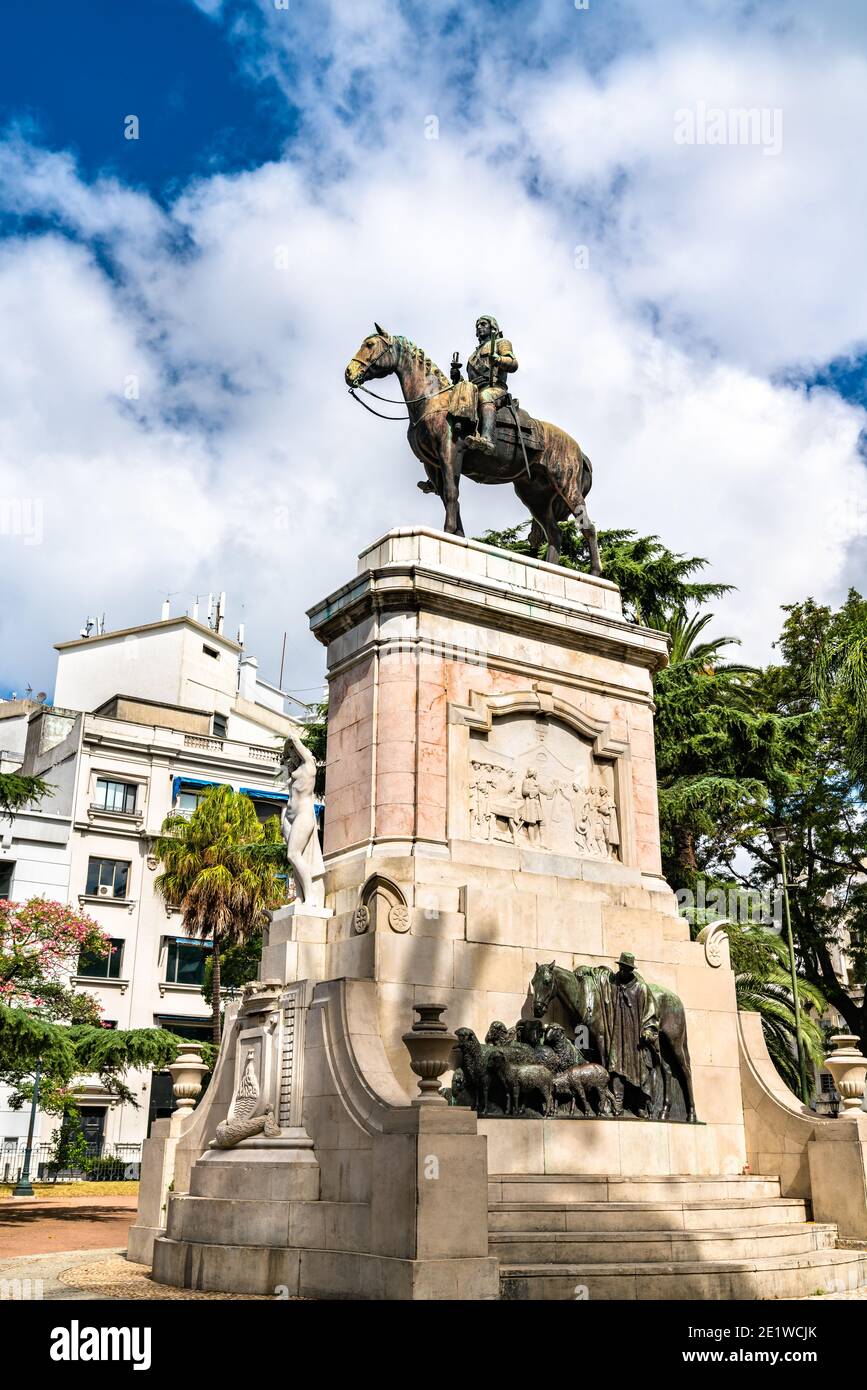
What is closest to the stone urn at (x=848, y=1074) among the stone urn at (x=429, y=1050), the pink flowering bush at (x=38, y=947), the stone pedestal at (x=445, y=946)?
the stone pedestal at (x=445, y=946)

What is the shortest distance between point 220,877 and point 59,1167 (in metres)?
10.3

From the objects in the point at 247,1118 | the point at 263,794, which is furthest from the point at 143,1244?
the point at 263,794

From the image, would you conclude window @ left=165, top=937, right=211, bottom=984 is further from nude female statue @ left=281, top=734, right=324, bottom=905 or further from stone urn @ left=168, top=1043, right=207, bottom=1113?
nude female statue @ left=281, top=734, right=324, bottom=905

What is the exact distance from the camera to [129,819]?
4731 centimetres

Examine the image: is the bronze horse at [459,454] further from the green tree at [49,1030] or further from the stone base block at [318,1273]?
the green tree at [49,1030]

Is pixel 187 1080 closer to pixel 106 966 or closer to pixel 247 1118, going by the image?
pixel 247 1118

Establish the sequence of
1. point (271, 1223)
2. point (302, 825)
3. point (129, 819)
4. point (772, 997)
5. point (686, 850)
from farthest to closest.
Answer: point (129, 819) → point (686, 850) → point (772, 997) → point (302, 825) → point (271, 1223)

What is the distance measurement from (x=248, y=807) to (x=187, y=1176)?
25.6 meters

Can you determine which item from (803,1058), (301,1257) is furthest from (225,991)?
(301,1257)

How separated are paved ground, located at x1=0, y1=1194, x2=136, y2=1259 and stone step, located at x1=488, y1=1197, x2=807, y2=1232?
7633 mm

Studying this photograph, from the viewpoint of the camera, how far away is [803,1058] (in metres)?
25.6

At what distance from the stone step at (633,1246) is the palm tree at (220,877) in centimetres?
2559

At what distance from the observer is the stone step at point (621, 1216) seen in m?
11.6

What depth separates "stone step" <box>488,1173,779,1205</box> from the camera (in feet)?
39.5
